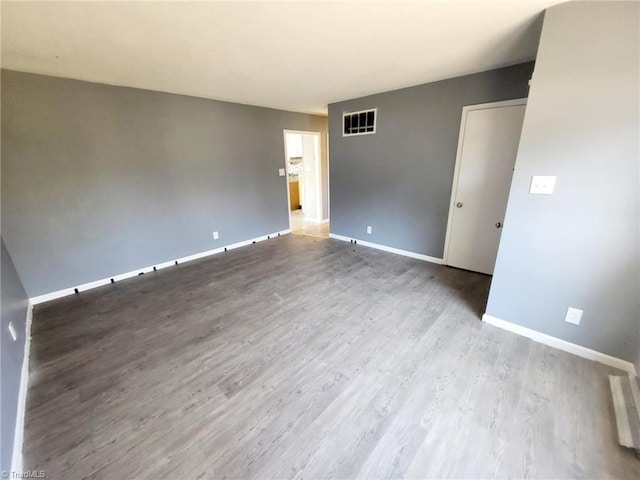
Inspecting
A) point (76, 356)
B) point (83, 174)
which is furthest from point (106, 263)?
point (76, 356)

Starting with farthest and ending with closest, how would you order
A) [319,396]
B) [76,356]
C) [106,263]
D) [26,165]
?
[106,263] < [26,165] < [76,356] < [319,396]

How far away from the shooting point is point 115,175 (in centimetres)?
328

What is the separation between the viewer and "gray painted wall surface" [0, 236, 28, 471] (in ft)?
4.34

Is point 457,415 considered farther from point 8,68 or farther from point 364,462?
point 8,68

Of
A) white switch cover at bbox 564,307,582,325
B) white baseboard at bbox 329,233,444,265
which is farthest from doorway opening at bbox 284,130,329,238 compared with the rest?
white switch cover at bbox 564,307,582,325

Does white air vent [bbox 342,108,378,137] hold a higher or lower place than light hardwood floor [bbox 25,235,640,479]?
higher

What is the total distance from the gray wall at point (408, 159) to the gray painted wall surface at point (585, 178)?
3.89 feet

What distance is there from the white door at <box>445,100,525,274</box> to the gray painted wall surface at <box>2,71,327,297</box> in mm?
3314

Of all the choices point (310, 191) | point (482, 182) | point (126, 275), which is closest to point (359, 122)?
point (482, 182)

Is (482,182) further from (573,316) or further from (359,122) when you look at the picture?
(359,122)

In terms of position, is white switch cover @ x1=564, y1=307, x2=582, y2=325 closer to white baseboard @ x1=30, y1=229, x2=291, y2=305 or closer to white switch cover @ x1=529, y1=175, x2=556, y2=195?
white switch cover @ x1=529, y1=175, x2=556, y2=195

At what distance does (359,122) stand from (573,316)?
142 inches

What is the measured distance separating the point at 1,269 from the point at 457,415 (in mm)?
3651

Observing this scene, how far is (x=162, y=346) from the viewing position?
222 cm
